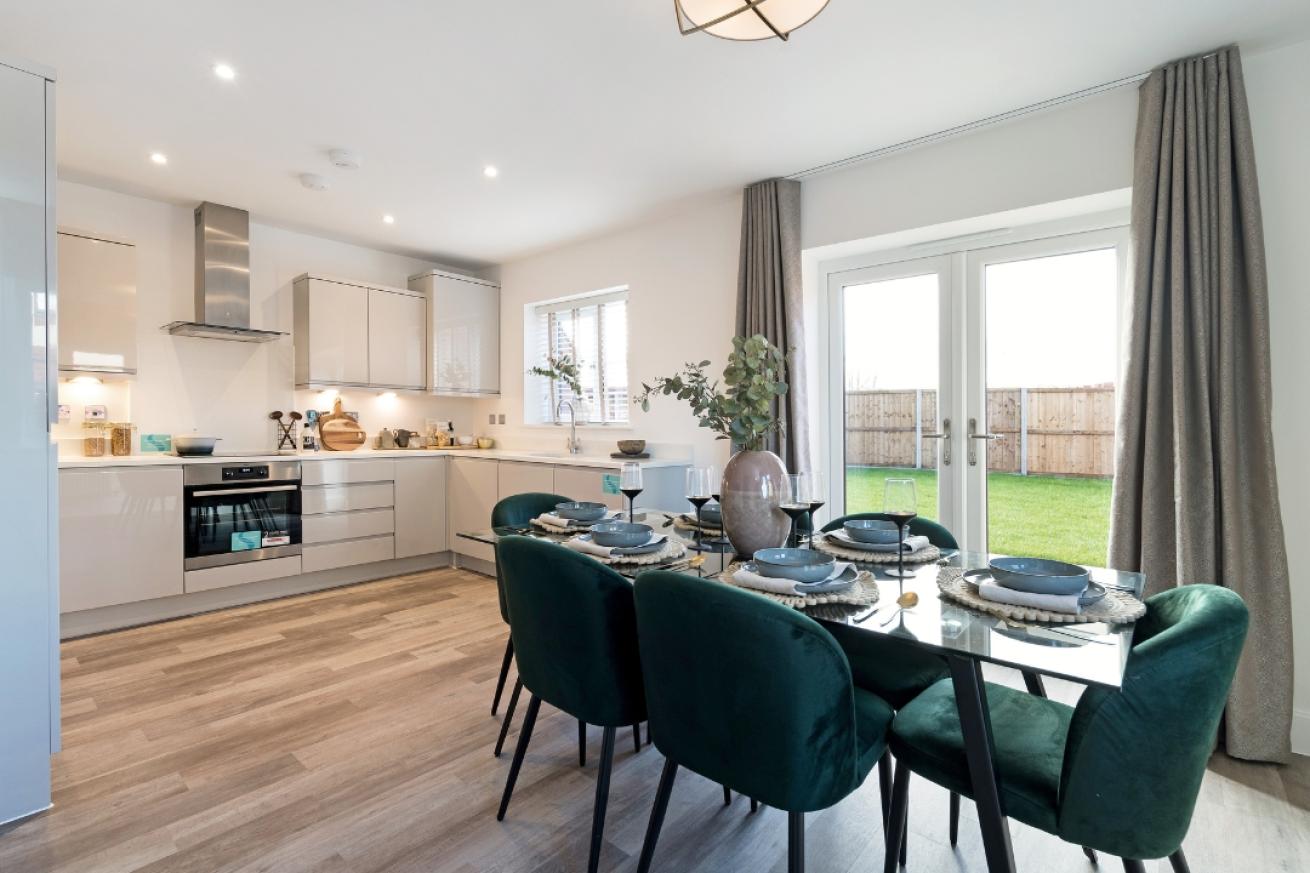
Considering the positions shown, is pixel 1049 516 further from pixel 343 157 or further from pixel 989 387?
pixel 343 157

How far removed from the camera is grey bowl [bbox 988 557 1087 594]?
131 cm

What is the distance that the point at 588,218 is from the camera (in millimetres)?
4348

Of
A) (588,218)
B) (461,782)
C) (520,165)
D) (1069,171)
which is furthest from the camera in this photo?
(588,218)

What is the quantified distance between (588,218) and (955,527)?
298 cm

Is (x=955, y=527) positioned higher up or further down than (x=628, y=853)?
higher up

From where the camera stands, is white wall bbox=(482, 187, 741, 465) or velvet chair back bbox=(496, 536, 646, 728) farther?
white wall bbox=(482, 187, 741, 465)

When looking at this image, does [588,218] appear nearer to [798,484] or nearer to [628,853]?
[798,484]

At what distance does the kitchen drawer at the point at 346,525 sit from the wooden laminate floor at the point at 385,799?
1.35 m

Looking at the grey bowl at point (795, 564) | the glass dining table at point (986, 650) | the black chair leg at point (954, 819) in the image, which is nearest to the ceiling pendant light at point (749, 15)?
the grey bowl at point (795, 564)

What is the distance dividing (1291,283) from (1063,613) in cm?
205

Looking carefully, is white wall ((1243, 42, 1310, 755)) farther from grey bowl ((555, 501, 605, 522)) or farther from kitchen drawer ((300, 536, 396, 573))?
kitchen drawer ((300, 536, 396, 573))

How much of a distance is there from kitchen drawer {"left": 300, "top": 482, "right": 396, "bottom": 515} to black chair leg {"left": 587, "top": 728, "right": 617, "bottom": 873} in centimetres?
346

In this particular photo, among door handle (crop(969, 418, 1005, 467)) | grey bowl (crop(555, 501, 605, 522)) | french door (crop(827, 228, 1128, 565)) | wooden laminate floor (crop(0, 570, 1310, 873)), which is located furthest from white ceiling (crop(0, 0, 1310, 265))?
wooden laminate floor (crop(0, 570, 1310, 873))

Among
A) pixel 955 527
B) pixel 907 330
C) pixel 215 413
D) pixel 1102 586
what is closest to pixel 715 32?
pixel 1102 586
